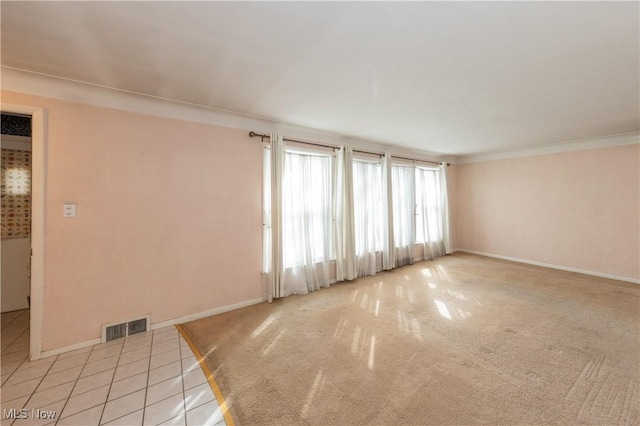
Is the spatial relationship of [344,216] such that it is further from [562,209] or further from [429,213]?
[562,209]

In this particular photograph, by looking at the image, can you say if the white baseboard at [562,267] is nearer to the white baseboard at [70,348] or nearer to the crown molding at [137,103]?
the crown molding at [137,103]

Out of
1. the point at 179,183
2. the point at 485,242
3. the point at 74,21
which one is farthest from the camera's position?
the point at 485,242

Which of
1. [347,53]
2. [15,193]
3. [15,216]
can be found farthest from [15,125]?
[347,53]

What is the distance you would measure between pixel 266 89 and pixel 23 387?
3.05 m

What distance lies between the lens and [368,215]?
458cm

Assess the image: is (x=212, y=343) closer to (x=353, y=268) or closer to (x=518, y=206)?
(x=353, y=268)

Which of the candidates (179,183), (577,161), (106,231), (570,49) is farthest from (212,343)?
(577,161)

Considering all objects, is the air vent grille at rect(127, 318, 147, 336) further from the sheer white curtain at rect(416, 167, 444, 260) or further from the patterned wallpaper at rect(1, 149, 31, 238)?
the sheer white curtain at rect(416, 167, 444, 260)

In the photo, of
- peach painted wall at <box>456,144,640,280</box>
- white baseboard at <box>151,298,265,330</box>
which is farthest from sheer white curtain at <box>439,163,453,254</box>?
white baseboard at <box>151,298,265,330</box>

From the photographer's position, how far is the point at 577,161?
15.3ft

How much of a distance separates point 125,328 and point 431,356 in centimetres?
298

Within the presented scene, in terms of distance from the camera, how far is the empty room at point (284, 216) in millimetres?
1617

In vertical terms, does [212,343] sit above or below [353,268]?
below

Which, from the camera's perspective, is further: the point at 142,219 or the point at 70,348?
the point at 142,219
